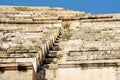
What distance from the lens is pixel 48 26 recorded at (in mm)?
13336

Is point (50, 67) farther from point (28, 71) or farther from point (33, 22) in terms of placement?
point (33, 22)

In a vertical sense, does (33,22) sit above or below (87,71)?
above

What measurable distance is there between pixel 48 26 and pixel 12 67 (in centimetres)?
642

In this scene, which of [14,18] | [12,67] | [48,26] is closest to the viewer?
[12,67]

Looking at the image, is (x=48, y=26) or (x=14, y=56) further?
(x=48, y=26)

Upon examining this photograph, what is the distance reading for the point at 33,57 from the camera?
7.45 m

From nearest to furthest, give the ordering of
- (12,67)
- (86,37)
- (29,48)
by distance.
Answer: (12,67)
(29,48)
(86,37)

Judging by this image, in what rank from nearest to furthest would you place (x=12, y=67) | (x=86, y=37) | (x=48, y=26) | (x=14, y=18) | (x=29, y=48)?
(x=12, y=67) < (x=29, y=48) < (x=86, y=37) < (x=48, y=26) < (x=14, y=18)

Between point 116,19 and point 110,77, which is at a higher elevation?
point 116,19

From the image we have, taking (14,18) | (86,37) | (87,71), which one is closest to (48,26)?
(14,18)

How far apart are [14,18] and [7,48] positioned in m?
6.30

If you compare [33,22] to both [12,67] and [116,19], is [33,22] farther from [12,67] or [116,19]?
[12,67]

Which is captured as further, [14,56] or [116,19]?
[116,19]

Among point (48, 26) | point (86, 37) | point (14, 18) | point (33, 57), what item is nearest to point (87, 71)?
point (33, 57)
